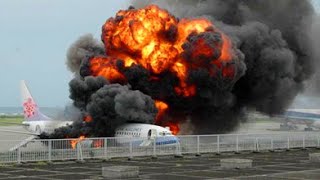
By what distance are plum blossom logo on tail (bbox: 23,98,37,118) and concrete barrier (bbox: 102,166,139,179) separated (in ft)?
138

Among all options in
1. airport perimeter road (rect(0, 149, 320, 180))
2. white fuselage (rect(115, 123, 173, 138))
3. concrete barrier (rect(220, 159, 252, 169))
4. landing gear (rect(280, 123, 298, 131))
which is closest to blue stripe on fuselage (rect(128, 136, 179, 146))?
white fuselage (rect(115, 123, 173, 138))

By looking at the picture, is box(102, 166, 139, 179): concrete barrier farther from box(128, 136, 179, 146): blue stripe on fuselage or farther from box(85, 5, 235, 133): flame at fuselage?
box(85, 5, 235, 133): flame at fuselage

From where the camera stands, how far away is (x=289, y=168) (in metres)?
27.2

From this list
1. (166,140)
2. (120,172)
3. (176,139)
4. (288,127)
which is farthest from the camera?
(288,127)

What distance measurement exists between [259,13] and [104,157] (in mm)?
31768

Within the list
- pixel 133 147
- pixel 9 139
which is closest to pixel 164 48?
pixel 133 147

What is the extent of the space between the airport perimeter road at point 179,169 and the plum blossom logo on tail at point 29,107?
32.8 m

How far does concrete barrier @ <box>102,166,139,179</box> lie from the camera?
71.7 feet

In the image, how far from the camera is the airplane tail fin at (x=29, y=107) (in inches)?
2448

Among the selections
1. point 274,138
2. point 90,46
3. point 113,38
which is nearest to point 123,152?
point 274,138

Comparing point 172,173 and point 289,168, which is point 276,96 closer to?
point 289,168

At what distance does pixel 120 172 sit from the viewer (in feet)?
71.7

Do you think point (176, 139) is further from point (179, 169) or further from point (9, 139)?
point (9, 139)

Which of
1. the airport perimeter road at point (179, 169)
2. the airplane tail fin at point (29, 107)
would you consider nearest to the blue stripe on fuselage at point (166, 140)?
the airport perimeter road at point (179, 169)
